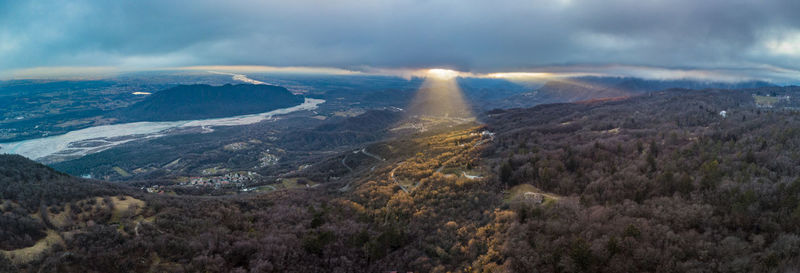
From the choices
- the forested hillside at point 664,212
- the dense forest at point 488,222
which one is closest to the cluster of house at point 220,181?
the dense forest at point 488,222

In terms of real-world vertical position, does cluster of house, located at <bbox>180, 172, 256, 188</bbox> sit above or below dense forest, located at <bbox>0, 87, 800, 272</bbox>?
below

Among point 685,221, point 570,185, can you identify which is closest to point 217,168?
point 570,185

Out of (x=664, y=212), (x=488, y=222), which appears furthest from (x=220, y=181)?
(x=664, y=212)

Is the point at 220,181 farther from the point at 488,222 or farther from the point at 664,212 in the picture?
the point at 664,212

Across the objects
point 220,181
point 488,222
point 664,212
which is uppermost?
point 664,212

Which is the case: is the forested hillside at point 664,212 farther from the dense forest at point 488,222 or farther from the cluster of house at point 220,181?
the cluster of house at point 220,181

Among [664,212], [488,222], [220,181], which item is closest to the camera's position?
[664,212]

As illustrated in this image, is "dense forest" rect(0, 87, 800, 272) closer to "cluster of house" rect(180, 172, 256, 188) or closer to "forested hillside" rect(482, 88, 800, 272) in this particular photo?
"forested hillside" rect(482, 88, 800, 272)

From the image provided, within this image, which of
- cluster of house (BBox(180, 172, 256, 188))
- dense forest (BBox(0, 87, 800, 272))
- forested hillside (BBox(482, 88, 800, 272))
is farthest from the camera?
cluster of house (BBox(180, 172, 256, 188))

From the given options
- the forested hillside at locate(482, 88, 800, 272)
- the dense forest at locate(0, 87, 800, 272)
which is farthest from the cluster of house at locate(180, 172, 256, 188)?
the forested hillside at locate(482, 88, 800, 272)
